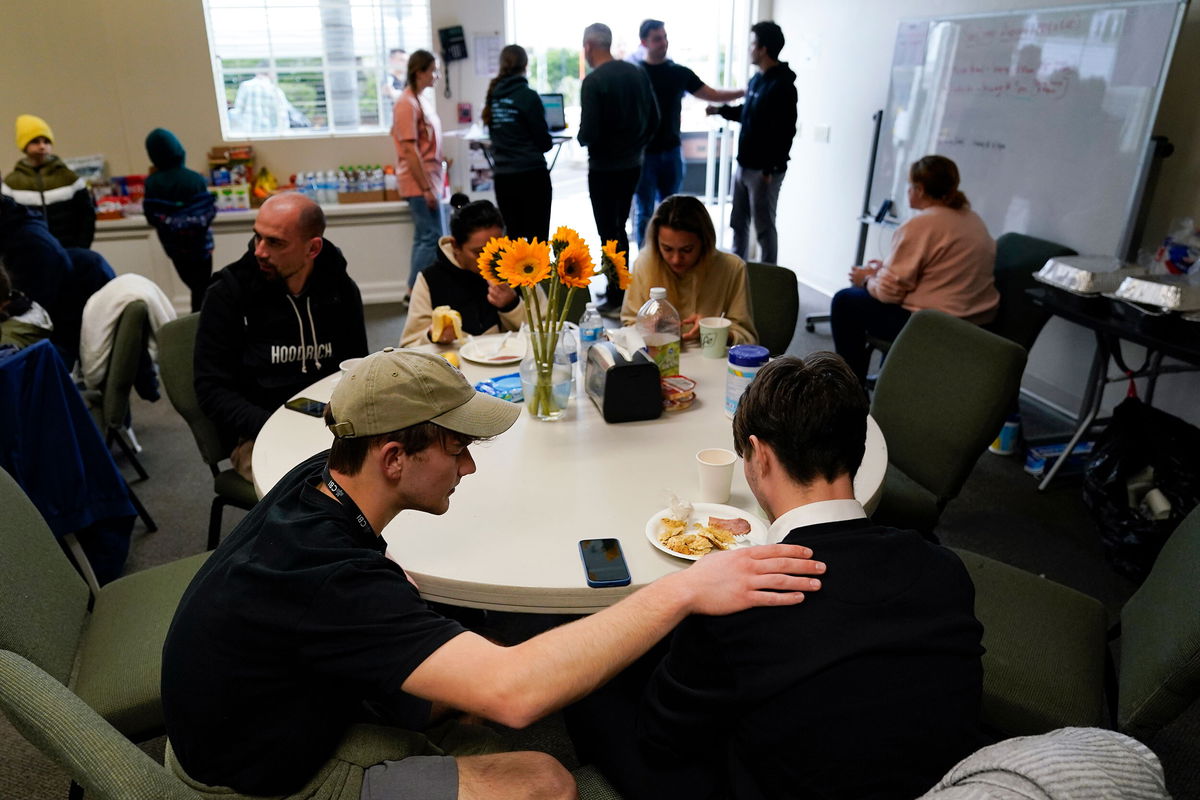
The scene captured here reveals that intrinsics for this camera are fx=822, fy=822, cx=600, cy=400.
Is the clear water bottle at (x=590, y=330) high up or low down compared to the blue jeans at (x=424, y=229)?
up

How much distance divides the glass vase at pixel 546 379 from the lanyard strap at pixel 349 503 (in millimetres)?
899

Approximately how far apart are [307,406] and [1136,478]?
2.72 meters

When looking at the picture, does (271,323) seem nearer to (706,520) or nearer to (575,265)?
(575,265)

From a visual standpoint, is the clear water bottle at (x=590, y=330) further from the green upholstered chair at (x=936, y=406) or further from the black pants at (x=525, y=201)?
the black pants at (x=525, y=201)

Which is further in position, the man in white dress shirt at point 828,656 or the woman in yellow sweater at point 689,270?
the woman in yellow sweater at point 689,270

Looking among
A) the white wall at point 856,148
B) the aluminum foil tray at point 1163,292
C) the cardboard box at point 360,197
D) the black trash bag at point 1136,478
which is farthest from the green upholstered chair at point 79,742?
the cardboard box at point 360,197

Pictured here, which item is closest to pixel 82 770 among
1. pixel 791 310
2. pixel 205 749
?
pixel 205 749

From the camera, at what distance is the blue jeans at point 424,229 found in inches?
223

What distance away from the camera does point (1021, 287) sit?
3.72m

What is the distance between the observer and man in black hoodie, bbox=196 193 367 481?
2.45 meters

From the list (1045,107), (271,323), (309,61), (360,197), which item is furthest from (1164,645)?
(309,61)

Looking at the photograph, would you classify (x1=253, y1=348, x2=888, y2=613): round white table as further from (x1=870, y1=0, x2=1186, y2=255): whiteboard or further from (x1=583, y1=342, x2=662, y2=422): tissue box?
(x1=870, y1=0, x2=1186, y2=255): whiteboard

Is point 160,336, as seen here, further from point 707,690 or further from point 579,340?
point 707,690

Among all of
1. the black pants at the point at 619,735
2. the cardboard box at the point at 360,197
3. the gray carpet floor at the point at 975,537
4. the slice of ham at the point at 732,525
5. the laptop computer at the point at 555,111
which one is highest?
the laptop computer at the point at 555,111
